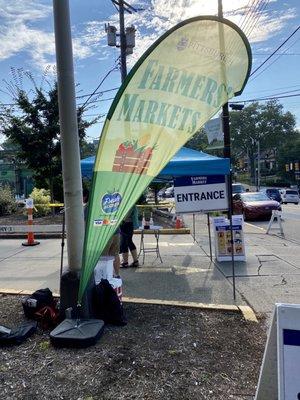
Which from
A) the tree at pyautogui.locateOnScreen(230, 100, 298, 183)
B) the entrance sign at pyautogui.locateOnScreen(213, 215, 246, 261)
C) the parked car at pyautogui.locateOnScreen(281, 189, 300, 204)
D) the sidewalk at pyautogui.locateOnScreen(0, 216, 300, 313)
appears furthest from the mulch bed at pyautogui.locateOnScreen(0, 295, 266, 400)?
the tree at pyautogui.locateOnScreen(230, 100, 298, 183)

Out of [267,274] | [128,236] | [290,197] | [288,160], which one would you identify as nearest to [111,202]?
[128,236]

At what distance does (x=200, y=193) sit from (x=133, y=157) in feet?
13.4

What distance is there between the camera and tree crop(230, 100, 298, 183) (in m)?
102

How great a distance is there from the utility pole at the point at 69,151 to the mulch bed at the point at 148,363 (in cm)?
63

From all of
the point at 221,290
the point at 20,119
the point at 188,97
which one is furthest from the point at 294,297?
the point at 20,119

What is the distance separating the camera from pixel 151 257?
29.5 feet

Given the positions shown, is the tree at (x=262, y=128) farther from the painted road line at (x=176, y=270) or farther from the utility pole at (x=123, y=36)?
the painted road line at (x=176, y=270)

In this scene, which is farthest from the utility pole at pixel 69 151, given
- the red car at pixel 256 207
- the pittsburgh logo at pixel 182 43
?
the red car at pixel 256 207

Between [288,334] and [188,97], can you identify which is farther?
[188,97]

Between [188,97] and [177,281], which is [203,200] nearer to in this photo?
[177,281]

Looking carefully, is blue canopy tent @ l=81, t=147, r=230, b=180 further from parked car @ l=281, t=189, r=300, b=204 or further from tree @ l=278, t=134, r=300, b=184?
tree @ l=278, t=134, r=300, b=184

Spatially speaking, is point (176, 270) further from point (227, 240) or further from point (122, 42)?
point (122, 42)

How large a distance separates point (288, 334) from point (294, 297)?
138 inches

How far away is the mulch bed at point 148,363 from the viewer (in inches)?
123
